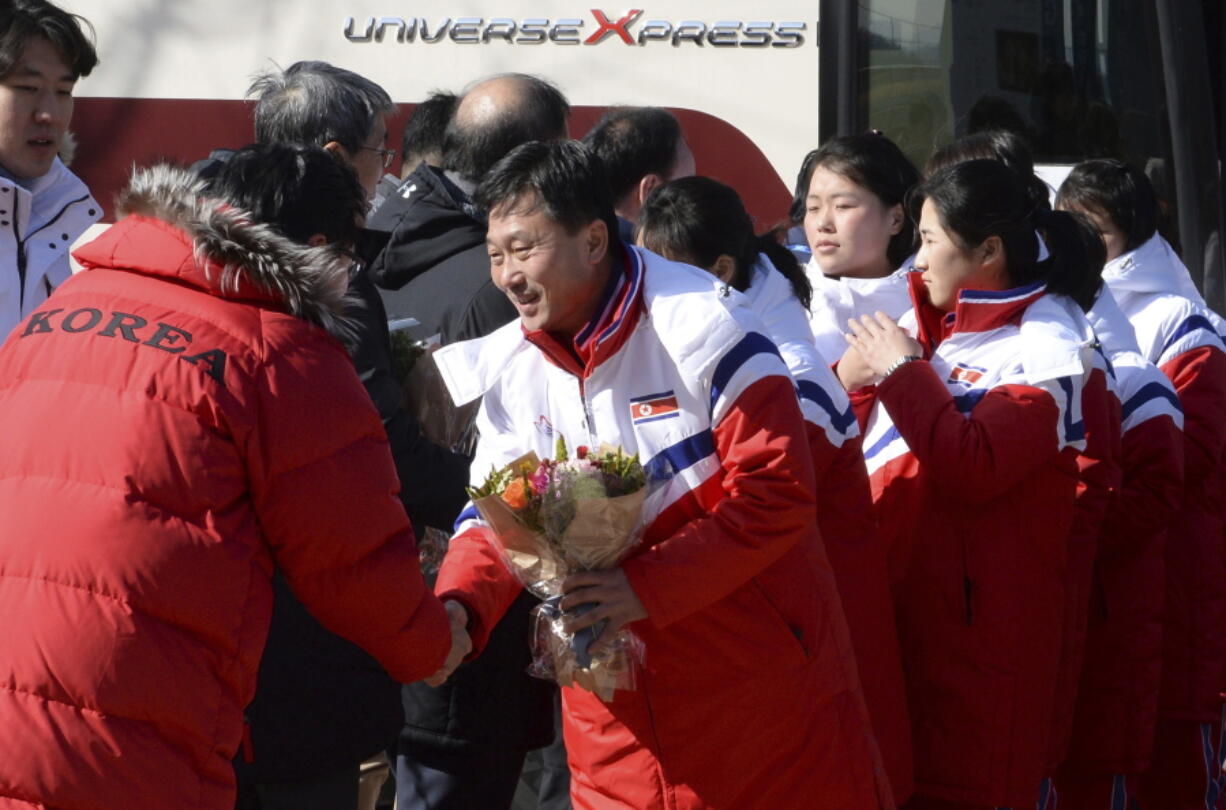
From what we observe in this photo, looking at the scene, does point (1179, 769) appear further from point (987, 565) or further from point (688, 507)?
point (688, 507)

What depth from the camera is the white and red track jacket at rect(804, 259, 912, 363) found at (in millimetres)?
4059

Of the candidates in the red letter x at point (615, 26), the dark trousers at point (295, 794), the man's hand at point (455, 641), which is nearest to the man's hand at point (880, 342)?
the man's hand at point (455, 641)

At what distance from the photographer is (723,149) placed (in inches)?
243

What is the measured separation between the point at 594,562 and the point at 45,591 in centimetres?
92

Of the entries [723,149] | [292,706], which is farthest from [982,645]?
[723,149]

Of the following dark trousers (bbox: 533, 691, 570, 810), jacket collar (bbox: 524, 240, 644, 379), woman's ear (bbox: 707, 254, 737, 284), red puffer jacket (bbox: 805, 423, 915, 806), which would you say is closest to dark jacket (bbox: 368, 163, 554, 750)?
dark trousers (bbox: 533, 691, 570, 810)

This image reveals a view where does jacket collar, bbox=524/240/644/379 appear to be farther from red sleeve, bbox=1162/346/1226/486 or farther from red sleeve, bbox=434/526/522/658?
red sleeve, bbox=1162/346/1226/486

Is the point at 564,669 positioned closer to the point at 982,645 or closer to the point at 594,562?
the point at 594,562

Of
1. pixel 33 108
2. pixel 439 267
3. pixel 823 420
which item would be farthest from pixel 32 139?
pixel 823 420

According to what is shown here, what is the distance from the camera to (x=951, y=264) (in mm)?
3750

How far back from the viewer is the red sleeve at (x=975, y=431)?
11.3 feet

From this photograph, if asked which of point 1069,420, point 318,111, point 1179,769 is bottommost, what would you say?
point 1179,769

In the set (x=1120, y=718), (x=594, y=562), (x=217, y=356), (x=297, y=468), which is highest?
(x=217, y=356)

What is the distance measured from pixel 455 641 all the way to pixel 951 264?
5.30 ft
